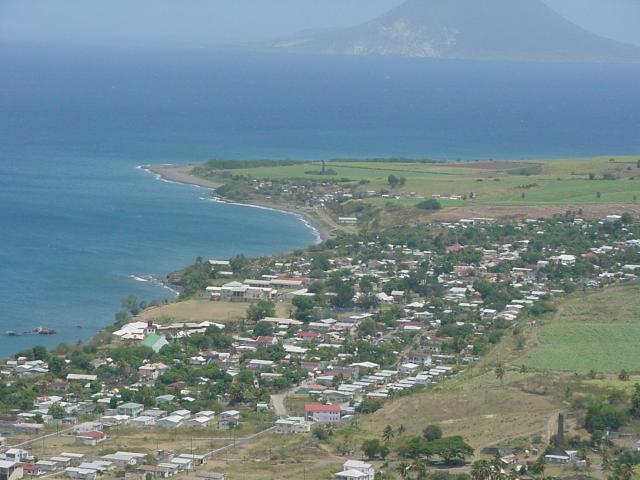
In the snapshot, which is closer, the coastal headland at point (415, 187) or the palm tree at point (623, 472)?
the palm tree at point (623, 472)

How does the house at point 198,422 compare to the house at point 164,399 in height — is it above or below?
below

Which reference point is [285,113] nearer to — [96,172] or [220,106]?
[220,106]

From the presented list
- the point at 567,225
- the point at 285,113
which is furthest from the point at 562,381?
the point at 285,113

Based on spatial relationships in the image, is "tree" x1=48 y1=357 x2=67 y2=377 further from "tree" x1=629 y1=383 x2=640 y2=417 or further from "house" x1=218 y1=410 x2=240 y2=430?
"tree" x1=629 y1=383 x2=640 y2=417

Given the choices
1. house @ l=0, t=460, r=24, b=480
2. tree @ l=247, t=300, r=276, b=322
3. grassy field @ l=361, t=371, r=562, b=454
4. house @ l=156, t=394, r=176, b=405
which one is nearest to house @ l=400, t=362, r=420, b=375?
grassy field @ l=361, t=371, r=562, b=454

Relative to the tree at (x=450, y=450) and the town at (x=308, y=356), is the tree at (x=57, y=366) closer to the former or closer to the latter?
the town at (x=308, y=356)

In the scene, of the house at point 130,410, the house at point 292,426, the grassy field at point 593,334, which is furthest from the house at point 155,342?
the grassy field at point 593,334
